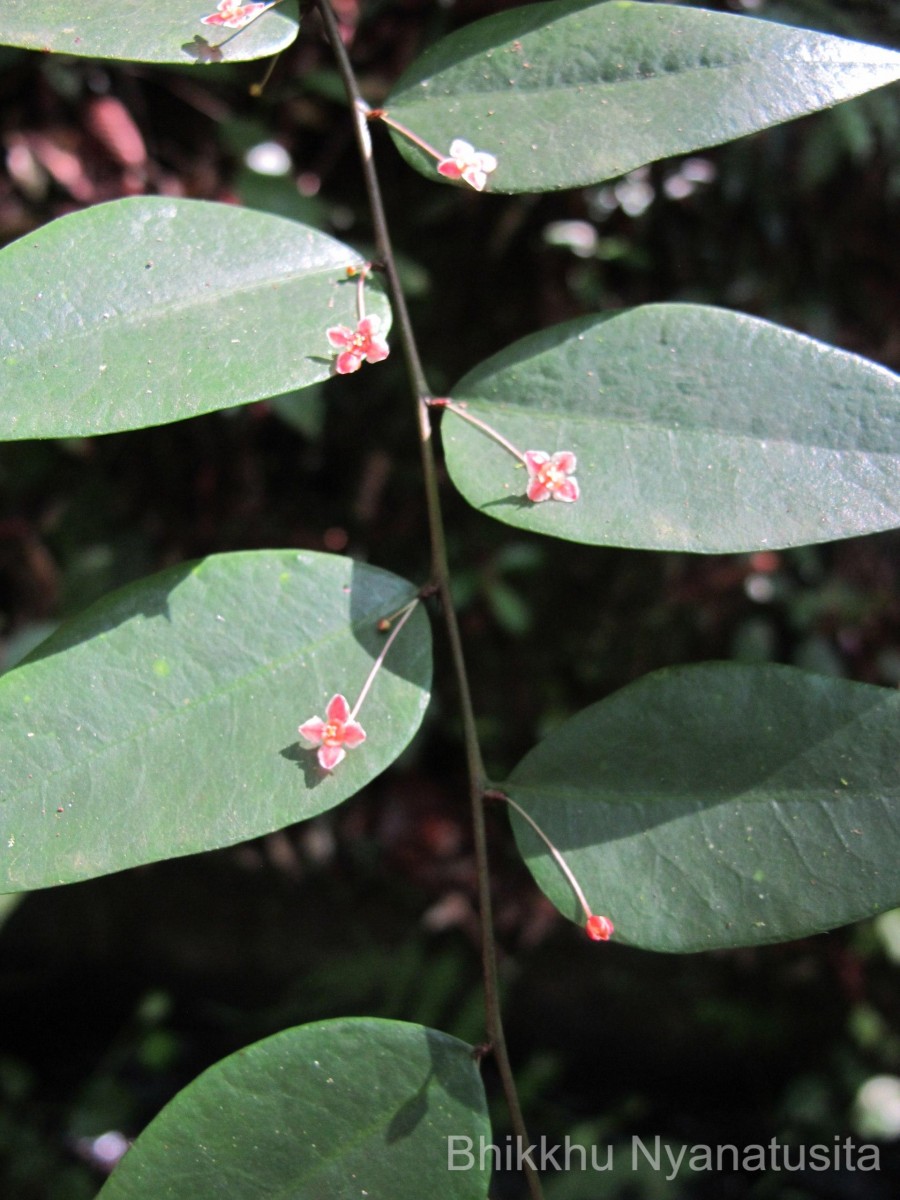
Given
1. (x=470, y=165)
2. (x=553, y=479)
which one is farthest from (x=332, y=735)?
(x=470, y=165)

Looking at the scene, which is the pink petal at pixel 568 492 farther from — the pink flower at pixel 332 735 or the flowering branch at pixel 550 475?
the pink flower at pixel 332 735

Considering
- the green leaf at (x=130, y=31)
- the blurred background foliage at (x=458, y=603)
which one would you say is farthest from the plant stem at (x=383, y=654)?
the blurred background foliage at (x=458, y=603)

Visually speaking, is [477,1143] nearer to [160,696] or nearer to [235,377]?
[160,696]

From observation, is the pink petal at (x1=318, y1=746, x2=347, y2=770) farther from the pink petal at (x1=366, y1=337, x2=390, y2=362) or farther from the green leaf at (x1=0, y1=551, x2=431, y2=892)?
the pink petal at (x1=366, y1=337, x2=390, y2=362)

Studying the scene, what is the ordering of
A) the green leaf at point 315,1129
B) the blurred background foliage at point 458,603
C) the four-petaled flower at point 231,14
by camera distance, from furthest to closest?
1. the blurred background foliage at point 458,603
2. the four-petaled flower at point 231,14
3. the green leaf at point 315,1129

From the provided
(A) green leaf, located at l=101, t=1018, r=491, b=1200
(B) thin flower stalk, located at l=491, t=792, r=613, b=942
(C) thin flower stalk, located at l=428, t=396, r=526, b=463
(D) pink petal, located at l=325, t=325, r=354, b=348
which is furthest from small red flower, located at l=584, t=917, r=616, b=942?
(D) pink petal, located at l=325, t=325, r=354, b=348
